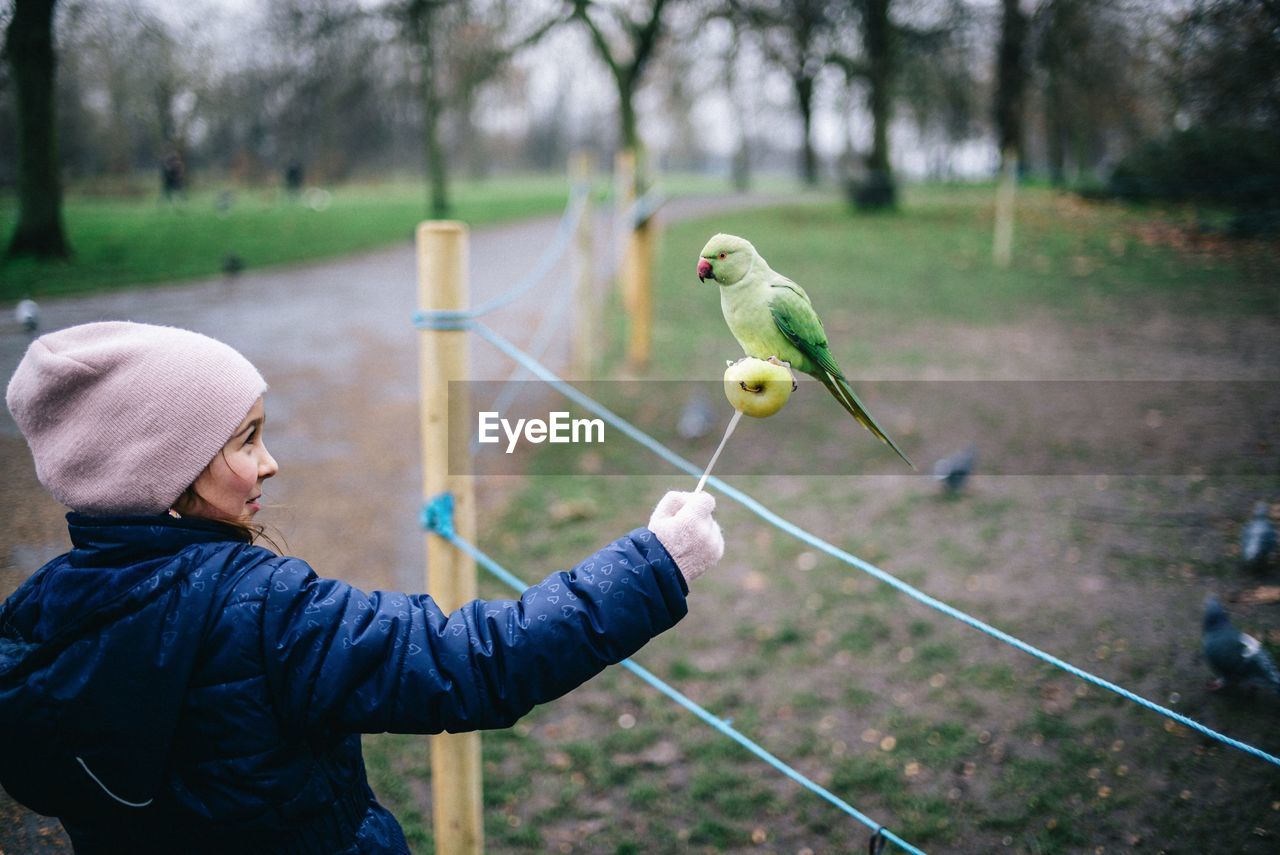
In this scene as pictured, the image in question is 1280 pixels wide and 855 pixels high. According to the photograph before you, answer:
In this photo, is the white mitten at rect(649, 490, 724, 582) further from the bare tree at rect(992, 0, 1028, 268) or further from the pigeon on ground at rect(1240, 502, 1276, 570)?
the bare tree at rect(992, 0, 1028, 268)

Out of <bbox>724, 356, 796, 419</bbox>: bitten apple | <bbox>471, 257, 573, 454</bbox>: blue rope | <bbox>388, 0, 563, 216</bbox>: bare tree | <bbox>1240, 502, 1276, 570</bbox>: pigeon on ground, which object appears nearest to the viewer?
<bbox>724, 356, 796, 419</bbox>: bitten apple

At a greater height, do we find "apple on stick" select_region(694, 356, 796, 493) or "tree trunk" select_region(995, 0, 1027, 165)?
"tree trunk" select_region(995, 0, 1027, 165)

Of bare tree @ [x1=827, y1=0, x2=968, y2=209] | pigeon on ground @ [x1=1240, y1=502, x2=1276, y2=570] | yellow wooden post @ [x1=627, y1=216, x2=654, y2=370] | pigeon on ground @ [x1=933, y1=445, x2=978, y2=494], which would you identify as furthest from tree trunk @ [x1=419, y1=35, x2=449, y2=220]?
pigeon on ground @ [x1=1240, y1=502, x2=1276, y2=570]

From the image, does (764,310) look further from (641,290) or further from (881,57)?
(881,57)

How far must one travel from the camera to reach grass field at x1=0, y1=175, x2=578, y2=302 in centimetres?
387

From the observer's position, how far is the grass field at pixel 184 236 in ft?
12.7

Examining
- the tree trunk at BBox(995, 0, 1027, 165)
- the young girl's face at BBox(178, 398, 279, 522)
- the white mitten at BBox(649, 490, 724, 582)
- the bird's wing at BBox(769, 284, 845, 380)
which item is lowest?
the white mitten at BBox(649, 490, 724, 582)

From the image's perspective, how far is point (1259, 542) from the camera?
4.07 m

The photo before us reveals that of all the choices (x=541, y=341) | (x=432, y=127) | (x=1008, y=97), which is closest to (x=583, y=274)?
(x=541, y=341)

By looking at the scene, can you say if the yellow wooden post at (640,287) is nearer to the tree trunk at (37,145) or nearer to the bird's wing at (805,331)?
the tree trunk at (37,145)

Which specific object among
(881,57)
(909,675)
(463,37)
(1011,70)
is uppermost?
(881,57)

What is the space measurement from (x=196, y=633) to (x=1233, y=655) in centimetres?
371

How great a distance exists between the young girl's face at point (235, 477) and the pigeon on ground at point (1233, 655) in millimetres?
3625

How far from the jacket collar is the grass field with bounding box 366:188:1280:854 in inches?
88.4
